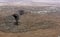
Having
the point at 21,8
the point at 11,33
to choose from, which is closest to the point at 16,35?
the point at 11,33

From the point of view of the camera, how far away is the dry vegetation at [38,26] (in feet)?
1.65

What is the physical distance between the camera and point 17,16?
1.66 feet

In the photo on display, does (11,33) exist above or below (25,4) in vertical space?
→ below

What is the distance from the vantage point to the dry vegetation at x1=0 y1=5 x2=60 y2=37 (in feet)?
1.65

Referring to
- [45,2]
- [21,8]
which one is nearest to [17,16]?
[21,8]

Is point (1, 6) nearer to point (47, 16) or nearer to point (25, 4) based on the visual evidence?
point (25, 4)

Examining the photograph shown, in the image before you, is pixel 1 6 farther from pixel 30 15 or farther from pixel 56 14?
pixel 56 14

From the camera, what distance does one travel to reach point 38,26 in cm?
51

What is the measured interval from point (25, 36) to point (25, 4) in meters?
0.15

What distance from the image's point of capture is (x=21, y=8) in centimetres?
51

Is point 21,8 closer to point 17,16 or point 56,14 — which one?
point 17,16

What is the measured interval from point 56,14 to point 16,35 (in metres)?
0.21

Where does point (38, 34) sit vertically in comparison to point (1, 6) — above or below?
below

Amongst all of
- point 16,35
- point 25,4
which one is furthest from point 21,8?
Result: point 16,35
